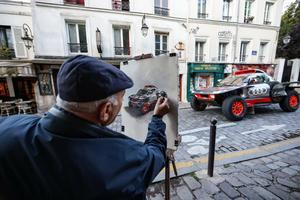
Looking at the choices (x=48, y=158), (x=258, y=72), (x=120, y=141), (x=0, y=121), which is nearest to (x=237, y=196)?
(x=120, y=141)

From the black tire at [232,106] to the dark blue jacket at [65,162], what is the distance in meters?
5.18

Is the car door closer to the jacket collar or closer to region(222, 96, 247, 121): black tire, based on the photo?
region(222, 96, 247, 121): black tire

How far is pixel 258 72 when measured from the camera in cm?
623

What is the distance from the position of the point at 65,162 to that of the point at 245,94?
6348 mm

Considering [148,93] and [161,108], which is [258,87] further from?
[161,108]

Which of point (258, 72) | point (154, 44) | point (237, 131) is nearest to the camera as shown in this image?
point (237, 131)

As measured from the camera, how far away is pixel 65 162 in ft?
2.46

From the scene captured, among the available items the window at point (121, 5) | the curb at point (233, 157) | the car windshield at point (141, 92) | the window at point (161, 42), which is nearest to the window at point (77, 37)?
the window at point (121, 5)

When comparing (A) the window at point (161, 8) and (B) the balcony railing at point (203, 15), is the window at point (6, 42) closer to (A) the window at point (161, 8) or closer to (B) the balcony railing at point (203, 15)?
(A) the window at point (161, 8)

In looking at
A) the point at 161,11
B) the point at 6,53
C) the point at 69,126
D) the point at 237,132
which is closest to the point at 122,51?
the point at 161,11

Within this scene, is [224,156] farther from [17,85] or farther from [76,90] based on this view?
[17,85]

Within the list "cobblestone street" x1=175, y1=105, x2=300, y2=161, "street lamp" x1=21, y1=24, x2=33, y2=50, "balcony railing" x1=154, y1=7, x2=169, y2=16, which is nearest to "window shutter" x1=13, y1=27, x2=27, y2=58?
"street lamp" x1=21, y1=24, x2=33, y2=50

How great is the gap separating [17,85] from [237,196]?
11.5 m

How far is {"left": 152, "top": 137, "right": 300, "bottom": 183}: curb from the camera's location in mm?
2771
